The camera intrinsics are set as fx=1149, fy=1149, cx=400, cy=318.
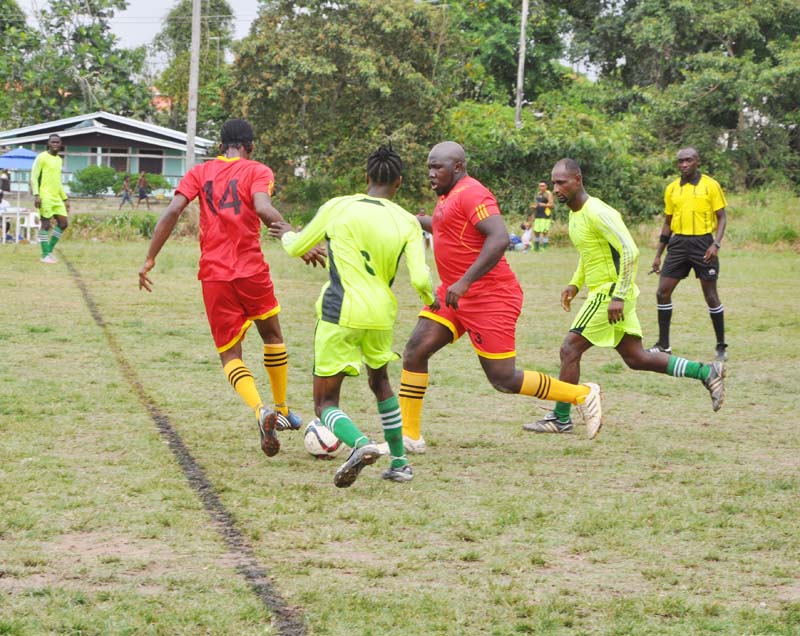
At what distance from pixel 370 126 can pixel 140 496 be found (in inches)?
1351

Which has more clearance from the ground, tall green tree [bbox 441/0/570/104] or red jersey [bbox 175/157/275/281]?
tall green tree [bbox 441/0/570/104]

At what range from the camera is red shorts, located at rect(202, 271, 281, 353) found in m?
7.05

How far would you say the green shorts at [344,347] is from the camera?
20.1 ft

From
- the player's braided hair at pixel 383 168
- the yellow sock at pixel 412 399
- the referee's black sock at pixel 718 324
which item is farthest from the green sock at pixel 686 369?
the referee's black sock at pixel 718 324

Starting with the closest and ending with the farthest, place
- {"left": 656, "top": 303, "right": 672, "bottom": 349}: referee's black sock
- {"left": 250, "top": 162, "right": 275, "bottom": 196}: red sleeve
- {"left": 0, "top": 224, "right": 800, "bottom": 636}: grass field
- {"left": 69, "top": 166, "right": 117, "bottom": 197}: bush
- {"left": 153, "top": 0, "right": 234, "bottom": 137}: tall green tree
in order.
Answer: {"left": 0, "top": 224, "right": 800, "bottom": 636}: grass field < {"left": 250, "top": 162, "right": 275, "bottom": 196}: red sleeve < {"left": 656, "top": 303, "right": 672, "bottom": 349}: referee's black sock < {"left": 69, "top": 166, "right": 117, "bottom": 197}: bush < {"left": 153, "top": 0, "right": 234, "bottom": 137}: tall green tree

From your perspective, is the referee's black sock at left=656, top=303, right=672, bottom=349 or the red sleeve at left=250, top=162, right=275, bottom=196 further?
the referee's black sock at left=656, top=303, right=672, bottom=349

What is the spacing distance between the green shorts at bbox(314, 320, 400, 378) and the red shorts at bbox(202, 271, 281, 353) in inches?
39.0

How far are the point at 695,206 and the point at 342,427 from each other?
6782 mm

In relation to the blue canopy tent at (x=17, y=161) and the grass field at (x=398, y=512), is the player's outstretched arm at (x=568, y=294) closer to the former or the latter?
the grass field at (x=398, y=512)

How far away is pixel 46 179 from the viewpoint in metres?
18.2

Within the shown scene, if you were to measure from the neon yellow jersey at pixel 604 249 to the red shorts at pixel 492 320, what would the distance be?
93 cm

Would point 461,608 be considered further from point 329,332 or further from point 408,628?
point 329,332

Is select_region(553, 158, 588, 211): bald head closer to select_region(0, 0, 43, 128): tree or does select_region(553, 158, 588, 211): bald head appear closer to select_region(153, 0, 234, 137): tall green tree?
select_region(153, 0, 234, 137): tall green tree

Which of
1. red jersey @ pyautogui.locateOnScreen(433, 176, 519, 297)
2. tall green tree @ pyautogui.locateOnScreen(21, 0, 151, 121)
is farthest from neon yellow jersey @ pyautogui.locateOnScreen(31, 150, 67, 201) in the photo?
tall green tree @ pyautogui.locateOnScreen(21, 0, 151, 121)
